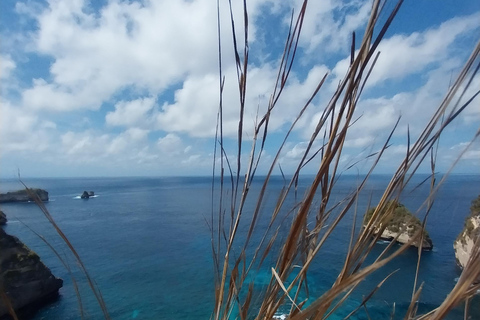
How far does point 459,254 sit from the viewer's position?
22250 millimetres

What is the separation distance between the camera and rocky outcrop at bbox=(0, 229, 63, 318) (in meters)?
16.2

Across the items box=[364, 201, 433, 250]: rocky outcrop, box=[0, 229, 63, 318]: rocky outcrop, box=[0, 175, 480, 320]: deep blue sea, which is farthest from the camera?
box=[0, 175, 480, 320]: deep blue sea

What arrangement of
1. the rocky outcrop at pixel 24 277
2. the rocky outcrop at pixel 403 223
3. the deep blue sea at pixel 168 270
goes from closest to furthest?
1. the rocky outcrop at pixel 403 223
2. the rocky outcrop at pixel 24 277
3. the deep blue sea at pixel 168 270

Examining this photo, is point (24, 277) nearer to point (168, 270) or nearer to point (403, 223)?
point (168, 270)

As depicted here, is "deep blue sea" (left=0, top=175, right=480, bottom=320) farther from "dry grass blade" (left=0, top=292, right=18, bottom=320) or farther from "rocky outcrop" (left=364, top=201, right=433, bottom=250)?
"dry grass blade" (left=0, top=292, right=18, bottom=320)

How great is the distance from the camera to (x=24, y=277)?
1684 centimetres

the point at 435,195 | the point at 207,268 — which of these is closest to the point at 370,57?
the point at 435,195

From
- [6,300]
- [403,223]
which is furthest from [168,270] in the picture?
[403,223]

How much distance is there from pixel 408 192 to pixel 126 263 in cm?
2768

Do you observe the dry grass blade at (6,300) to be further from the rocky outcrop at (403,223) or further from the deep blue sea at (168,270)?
the deep blue sea at (168,270)

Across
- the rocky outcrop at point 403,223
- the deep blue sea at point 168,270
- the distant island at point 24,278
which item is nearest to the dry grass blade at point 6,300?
the rocky outcrop at point 403,223

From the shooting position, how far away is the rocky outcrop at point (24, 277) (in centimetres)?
1619

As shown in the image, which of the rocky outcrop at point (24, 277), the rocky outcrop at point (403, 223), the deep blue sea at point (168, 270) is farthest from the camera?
the deep blue sea at point (168, 270)

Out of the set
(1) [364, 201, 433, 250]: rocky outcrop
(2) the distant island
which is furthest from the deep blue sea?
(1) [364, 201, 433, 250]: rocky outcrop
